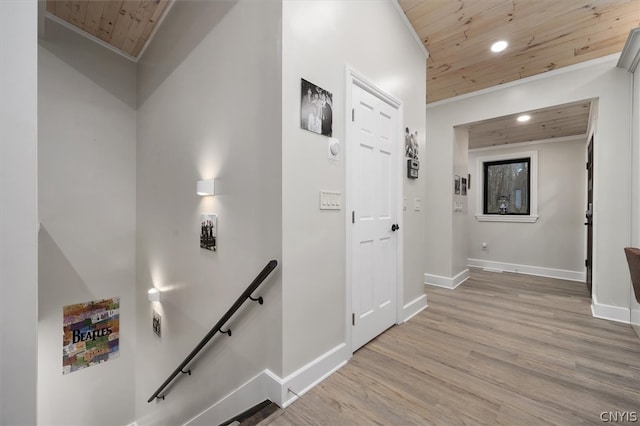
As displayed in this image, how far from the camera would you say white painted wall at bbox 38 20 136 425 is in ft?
10.4

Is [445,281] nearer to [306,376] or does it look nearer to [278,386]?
[306,376]

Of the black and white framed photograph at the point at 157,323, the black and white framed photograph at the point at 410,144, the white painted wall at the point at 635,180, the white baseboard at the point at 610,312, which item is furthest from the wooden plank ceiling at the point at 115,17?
the white baseboard at the point at 610,312

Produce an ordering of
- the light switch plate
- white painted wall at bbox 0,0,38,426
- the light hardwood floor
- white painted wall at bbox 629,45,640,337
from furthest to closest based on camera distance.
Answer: white painted wall at bbox 629,45,640,337
the light switch plate
the light hardwood floor
white painted wall at bbox 0,0,38,426

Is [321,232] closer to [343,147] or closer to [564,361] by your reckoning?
[343,147]

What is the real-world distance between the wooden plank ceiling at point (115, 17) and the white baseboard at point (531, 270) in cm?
651

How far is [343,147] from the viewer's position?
194cm

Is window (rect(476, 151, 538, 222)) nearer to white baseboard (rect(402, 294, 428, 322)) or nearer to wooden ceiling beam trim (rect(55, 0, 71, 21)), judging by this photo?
white baseboard (rect(402, 294, 428, 322))

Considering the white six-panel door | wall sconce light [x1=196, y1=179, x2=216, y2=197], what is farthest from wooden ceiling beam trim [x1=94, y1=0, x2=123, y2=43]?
the white six-panel door

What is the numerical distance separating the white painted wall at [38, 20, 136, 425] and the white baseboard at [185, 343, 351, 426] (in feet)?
8.63

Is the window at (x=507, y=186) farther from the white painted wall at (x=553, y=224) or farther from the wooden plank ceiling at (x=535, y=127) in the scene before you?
the wooden plank ceiling at (x=535, y=127)

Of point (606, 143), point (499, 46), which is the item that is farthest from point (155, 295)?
point (606, 143)

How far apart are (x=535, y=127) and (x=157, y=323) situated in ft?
20.5

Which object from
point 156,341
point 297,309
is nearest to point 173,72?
point 297,309

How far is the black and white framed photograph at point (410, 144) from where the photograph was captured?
2.73 meters
